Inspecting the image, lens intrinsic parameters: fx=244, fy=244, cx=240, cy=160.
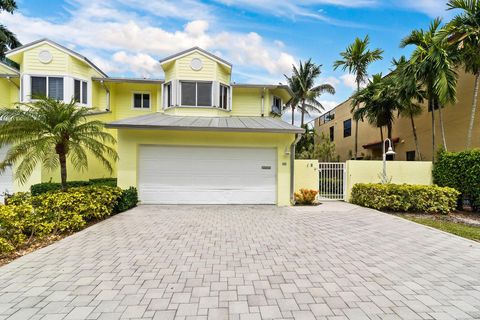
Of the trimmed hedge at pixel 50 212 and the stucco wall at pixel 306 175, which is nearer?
the trimmed hedge at pixel 50 212

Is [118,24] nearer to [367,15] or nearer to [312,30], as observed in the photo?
[312,30]

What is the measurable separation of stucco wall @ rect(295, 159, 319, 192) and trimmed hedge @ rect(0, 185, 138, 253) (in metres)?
7.92

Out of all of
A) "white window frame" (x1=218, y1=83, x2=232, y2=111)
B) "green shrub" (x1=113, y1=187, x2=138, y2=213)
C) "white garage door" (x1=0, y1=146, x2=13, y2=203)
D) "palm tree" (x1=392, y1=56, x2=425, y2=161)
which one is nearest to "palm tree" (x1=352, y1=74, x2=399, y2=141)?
"palm tree" (x1=392, y1=56, x2=425, y2=161)

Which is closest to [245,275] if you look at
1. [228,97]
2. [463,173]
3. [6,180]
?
[463,173]

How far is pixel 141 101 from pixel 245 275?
49.3ft

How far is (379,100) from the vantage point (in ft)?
54.8

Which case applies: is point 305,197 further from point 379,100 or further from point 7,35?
point 7,35

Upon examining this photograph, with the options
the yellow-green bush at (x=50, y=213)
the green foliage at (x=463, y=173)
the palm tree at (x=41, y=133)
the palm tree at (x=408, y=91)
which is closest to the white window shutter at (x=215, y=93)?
the palm tree at (x=41, y=133)

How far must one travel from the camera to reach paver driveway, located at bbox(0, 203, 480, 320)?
3.11 meters

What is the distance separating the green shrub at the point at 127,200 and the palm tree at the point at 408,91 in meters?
13.8

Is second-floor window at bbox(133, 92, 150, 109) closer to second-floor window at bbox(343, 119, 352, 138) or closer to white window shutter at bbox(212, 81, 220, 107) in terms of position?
white window shutter at bbox(212, 81, 220, 107)

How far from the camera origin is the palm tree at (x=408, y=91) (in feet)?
39.5

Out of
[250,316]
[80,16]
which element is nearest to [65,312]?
→ [250,316]

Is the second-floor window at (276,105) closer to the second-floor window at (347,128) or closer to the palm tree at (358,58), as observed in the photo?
the palm tree at (358,58)
